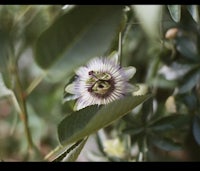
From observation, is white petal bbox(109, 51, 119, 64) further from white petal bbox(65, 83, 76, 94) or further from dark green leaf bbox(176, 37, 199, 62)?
dark green leaf bbox(176, 37, 199, 62)

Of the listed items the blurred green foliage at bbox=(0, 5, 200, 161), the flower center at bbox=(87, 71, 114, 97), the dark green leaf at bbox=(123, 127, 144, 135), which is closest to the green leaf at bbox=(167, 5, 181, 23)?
the blurred green foliage at bbox=(0, 5, 200, 161)

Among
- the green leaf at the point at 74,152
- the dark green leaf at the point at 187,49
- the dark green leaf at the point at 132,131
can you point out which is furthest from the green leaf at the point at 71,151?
the dark green leaf at the point at 187,49

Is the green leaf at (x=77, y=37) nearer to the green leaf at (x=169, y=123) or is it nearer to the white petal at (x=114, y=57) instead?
the white petal at (x=114, y=57)

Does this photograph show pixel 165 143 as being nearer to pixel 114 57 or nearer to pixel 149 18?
pixel 114 57

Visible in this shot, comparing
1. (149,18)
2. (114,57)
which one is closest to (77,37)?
(114,57)

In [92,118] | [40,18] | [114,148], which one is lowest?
[114,148]

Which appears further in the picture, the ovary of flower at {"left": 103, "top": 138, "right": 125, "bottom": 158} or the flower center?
the ovary of flower at {"left": 103, "top": 138, "right": 125, "bottom": 158}

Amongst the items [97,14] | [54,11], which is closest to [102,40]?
[97,14]
